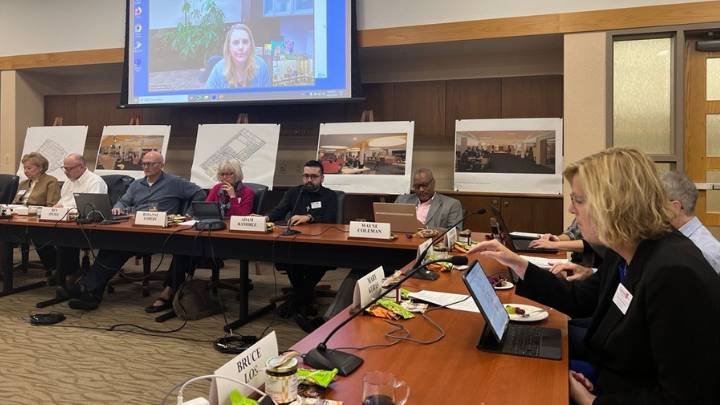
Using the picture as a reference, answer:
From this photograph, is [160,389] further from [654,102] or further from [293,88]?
[654,102]

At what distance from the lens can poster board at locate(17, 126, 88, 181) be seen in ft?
20.1

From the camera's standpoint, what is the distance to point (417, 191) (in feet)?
12.5

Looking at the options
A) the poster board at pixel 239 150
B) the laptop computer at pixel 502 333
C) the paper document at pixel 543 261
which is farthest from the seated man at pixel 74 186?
the laptop computer at pixel 502 333

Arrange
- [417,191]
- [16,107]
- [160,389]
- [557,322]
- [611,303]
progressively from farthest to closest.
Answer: [16,107]
[417,191]
[160,389]
[557,322]
[611,303]

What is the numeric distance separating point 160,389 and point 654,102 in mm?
4138

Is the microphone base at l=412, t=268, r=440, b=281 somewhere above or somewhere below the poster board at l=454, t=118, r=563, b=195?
below

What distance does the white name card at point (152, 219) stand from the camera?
3.37 m

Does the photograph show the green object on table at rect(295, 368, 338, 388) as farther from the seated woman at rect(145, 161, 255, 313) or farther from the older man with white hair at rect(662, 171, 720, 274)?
the seated woman at rect(145, 161, 255, 313)

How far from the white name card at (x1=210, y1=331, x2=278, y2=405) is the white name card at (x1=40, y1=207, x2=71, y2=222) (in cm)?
300

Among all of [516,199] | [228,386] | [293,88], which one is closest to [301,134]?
[293,88]

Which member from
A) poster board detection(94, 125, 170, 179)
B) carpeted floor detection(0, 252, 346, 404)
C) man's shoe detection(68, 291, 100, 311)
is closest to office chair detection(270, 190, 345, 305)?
carpeted floor detection(0, 252, 346, 404)

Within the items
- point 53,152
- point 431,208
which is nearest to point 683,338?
point 431,208

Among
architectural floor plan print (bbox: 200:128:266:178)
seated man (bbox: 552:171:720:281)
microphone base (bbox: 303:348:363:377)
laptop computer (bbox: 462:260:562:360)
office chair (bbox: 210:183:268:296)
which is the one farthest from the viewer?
architectural floor plan print (bbox: 200:128:266:178)

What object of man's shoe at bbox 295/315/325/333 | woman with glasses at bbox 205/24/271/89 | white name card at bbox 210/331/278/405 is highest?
woman with glasses at bbox 205/24/271/89
